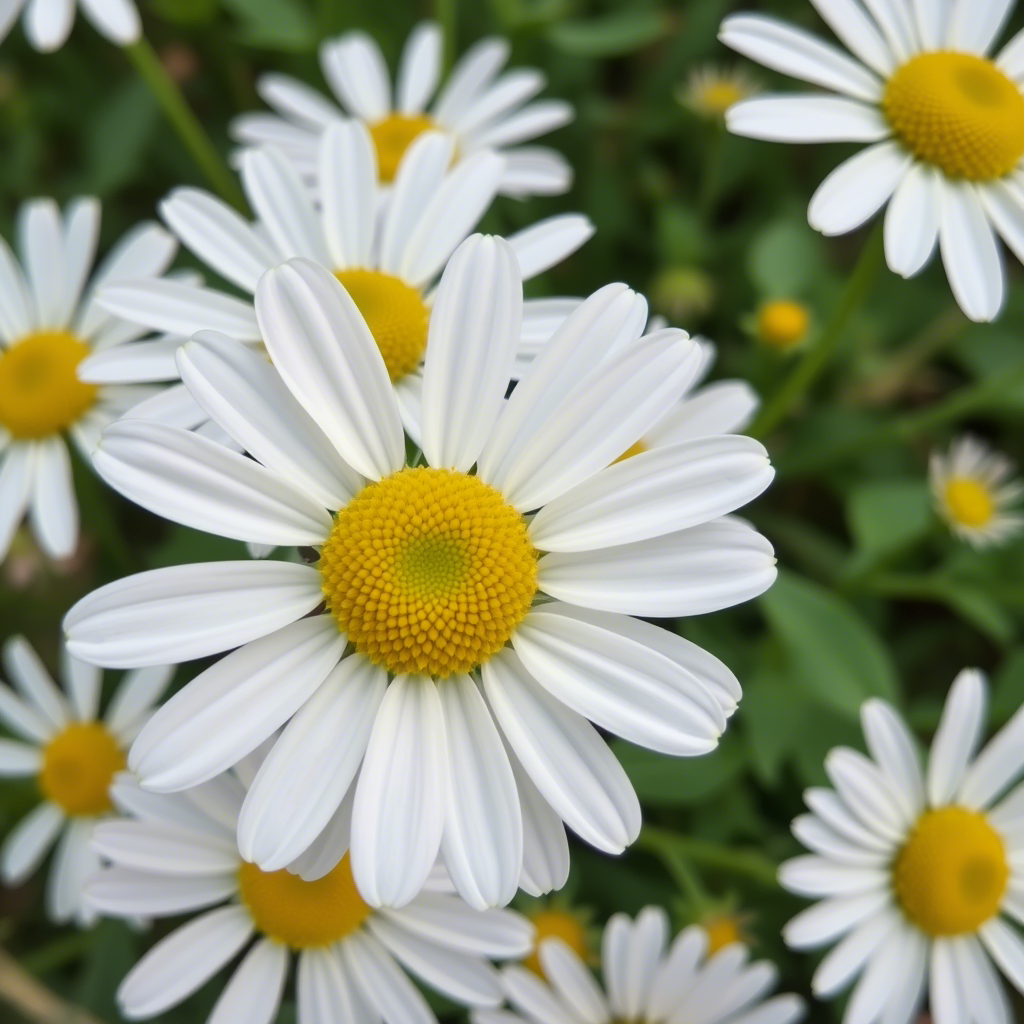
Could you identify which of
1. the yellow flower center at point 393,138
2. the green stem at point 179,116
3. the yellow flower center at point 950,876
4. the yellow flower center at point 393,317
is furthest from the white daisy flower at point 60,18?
the yellow flower center at point 950,876

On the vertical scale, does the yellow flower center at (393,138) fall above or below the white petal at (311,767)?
above

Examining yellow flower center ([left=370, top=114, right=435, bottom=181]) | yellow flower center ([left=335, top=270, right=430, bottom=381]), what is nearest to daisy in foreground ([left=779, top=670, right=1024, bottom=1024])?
yellow flower center ([left=335, top=270, right=430, bottom=381])

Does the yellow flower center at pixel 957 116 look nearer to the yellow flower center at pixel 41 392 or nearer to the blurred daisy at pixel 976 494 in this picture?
the blurred daisy at pixel 976 494

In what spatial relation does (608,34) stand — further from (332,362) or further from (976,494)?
(332,362)

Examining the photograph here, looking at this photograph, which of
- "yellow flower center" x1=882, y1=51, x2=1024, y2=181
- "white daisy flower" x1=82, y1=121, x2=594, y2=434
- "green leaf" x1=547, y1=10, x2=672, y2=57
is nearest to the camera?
"white daisy flower" x1=82, y1=121, x2=594, y2=434

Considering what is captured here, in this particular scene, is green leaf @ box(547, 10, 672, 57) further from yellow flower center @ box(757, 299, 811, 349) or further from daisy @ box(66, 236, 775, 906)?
daisy @ box(66, 236, 775, 906)

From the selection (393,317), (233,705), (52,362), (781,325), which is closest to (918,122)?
(781,325)
